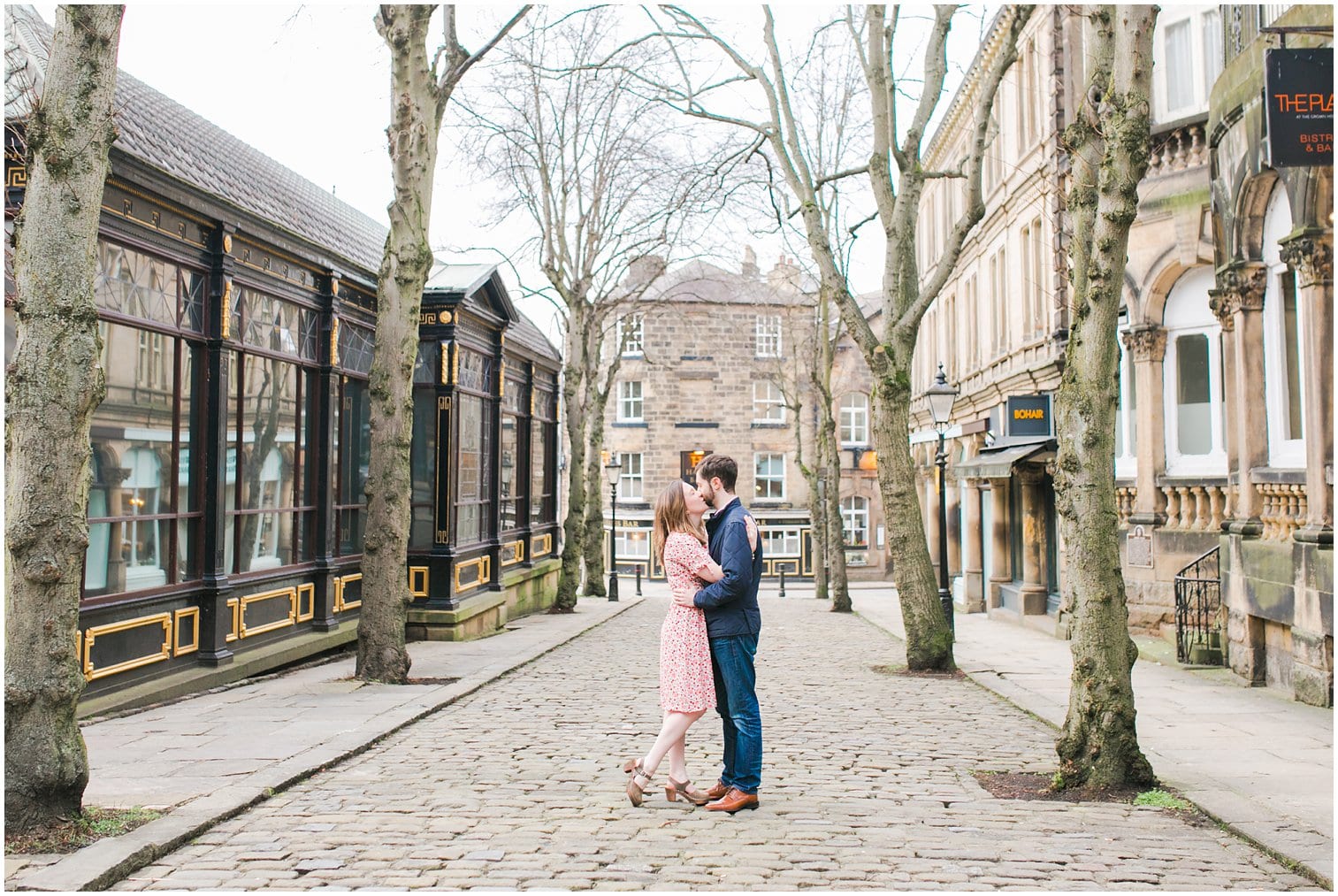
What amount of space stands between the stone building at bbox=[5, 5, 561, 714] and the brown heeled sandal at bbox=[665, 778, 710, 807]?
5.05 meters

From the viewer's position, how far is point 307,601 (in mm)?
12969

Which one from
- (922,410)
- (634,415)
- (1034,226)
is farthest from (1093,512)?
(634,415)

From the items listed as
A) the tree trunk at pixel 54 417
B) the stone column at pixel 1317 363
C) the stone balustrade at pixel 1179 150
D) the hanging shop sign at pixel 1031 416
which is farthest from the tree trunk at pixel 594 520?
the tree trunk at pixel 54 417

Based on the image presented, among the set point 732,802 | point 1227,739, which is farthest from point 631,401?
point 732,802

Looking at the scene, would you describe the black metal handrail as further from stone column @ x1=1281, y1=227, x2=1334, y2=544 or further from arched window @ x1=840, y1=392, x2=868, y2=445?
arched window @ x1=840, y1=392, x2=868, y2=445

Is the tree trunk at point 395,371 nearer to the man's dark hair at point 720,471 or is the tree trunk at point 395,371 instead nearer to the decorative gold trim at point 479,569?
the decorative gold trim at point 479,569

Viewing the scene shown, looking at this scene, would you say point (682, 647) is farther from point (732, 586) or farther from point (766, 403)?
point (766, 403)

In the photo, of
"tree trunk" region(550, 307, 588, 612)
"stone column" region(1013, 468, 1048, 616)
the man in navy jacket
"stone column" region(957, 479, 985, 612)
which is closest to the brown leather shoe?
the man in navy jacket

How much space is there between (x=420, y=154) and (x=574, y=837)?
292 inches

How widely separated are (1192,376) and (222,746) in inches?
505

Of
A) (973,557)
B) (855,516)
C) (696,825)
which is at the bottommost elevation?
(696,825)

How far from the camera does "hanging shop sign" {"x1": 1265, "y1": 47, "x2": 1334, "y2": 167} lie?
26.0 ft

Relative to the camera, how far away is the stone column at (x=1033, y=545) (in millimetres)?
19516

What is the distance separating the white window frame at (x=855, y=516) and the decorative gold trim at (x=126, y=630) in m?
39.4
